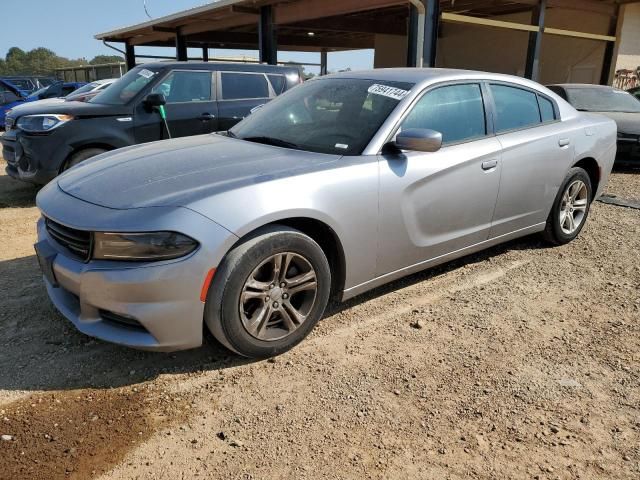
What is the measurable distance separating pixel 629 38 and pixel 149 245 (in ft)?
54.8

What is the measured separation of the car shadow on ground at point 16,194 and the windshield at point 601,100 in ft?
28.7

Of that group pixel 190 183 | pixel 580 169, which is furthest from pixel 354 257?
pixel 580 169

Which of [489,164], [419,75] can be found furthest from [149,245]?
[489,164]

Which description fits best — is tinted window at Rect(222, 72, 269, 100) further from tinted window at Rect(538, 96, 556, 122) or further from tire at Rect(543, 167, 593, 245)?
tire at Rect(543, 167, 593, 245)

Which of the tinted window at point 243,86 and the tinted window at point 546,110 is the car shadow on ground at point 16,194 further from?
the tinted window at point 546,110

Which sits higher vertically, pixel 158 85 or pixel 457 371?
pixel 158 85

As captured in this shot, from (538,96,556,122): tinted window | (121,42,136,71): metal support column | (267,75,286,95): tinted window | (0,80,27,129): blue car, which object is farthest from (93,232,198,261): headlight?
(121,42,136,71): metal support column

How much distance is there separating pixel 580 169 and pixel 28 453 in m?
4.75

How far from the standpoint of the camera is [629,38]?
49.4 feet

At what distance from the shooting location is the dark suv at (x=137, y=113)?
6.48 m

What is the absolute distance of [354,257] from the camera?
10.7 ft

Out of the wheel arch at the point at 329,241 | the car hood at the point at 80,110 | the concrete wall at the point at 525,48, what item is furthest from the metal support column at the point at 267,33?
the wheel arch at the point at 329,241

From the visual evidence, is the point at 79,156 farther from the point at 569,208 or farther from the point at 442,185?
the point at 569,208

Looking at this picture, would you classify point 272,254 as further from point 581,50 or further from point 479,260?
point 581,50
